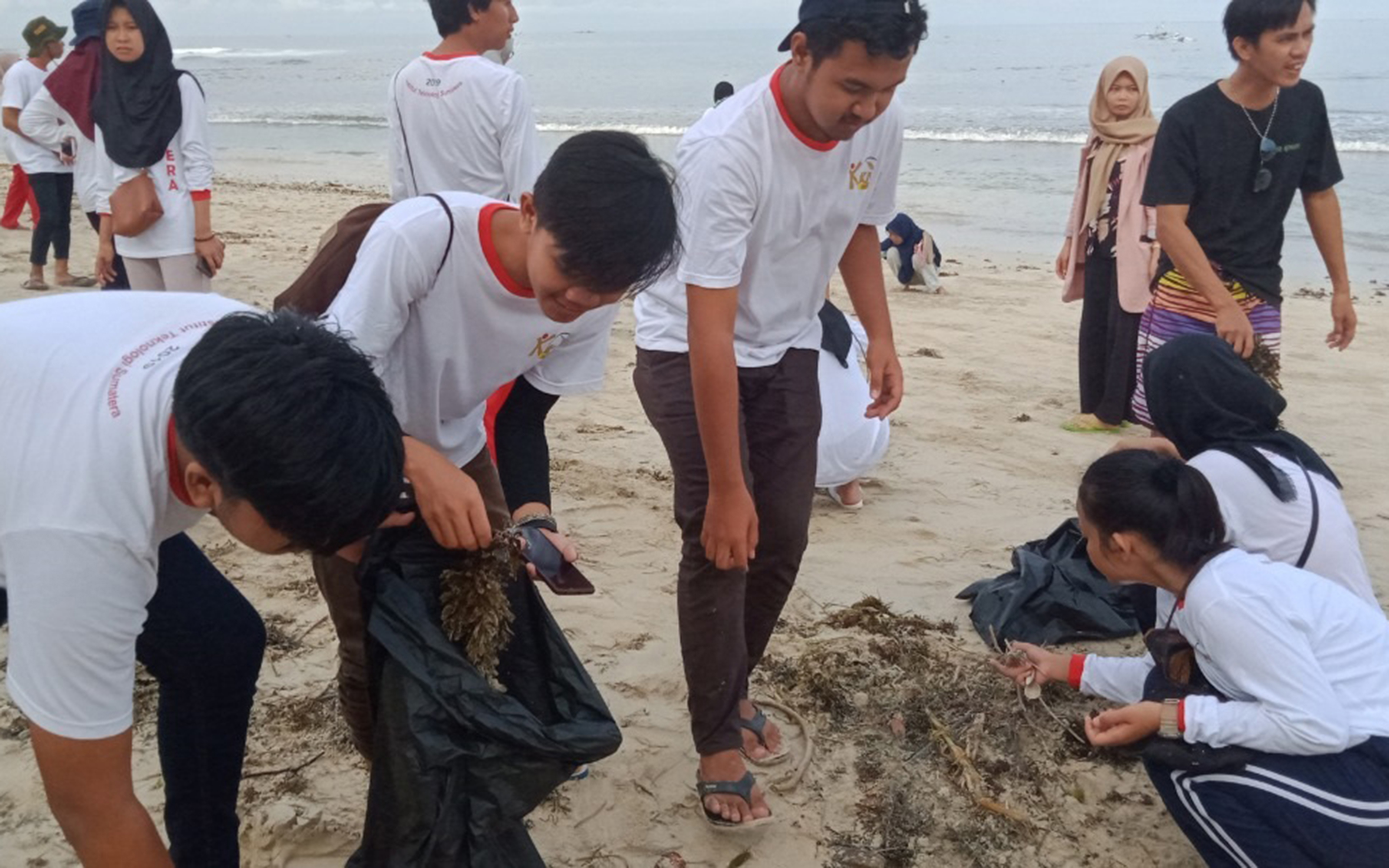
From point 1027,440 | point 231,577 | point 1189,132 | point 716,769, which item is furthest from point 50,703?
point 1027,440

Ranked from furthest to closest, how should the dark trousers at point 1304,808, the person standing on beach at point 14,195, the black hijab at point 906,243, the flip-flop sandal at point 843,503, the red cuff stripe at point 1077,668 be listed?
the person standing on beach at point 14,195 → the black hijab at point 906,243 → the flip-flop sandal at point 843,503 → the red cuff stripe at point 1077,668 → the dark trousers at point 1304,808

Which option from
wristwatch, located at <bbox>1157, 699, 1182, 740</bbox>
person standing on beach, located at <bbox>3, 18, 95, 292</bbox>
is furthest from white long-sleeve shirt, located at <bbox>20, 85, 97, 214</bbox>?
wristwatch, located at <bbox>1157, 699, 1182, 740</bbox>

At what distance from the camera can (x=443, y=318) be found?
2.09 meters

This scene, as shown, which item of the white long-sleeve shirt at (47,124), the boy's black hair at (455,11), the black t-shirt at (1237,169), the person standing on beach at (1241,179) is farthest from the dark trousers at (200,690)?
the white long-sleeve shirt at (47,124)

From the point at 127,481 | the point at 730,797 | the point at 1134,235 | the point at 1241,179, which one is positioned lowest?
the point at 730,797

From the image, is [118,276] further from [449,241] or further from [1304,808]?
[1304,808]

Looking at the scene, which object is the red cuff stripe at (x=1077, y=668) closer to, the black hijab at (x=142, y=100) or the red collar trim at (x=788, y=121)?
the red collar trim at (x=788, y=121)

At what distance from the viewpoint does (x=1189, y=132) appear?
3646 millimetres

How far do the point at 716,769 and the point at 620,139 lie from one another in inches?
54.7

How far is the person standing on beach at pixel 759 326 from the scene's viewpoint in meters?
2.33

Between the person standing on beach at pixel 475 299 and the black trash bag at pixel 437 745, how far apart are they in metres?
0.10

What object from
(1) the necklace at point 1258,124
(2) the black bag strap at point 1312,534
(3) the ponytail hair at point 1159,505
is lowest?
(2) the black bag strap at point 1312,534

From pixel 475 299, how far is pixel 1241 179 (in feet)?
8.61

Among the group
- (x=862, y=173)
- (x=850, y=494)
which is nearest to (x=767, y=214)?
(x=862, y=173)
